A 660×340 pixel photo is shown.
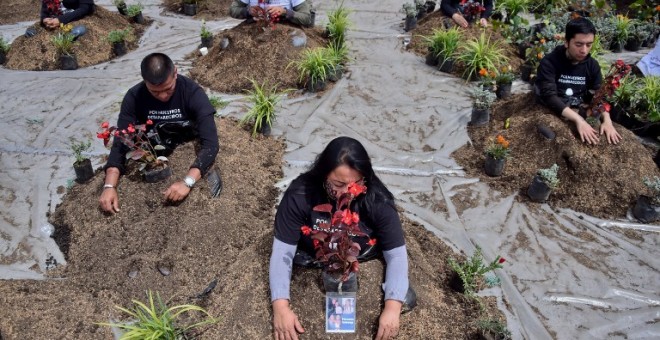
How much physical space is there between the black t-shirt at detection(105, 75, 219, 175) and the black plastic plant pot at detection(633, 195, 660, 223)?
3414 mm

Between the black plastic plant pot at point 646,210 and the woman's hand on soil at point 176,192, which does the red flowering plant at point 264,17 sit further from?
the black plastic plant pot at point 646,210

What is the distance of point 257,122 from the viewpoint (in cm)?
468

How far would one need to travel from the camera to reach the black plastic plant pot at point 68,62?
6.04 metres

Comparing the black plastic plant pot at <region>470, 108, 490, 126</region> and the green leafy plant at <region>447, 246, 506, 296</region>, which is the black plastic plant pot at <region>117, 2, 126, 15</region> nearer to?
the black plastic plant pot at <region>470, 108, 490, 126</region>

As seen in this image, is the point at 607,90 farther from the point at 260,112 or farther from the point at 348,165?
the point at 260,112

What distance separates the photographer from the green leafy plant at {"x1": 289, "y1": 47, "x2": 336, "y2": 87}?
549 centimetres

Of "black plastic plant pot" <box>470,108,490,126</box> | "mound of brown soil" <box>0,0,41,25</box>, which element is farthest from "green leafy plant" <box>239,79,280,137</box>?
"mound of brown soil" <box>0,0,41,25</box>

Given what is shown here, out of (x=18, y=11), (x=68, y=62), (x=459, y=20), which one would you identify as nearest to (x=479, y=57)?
(x=459, y=20)

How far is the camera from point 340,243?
A: 2420 millimetres

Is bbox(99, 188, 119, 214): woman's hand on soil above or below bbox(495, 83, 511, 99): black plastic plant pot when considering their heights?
below

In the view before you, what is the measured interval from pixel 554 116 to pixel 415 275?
237 cm

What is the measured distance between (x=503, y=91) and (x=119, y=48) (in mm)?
5060

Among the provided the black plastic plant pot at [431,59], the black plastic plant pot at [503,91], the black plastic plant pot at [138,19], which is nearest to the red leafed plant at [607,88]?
the black plastic plant pot at [503,91]

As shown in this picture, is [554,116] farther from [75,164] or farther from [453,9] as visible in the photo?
[75,164]
